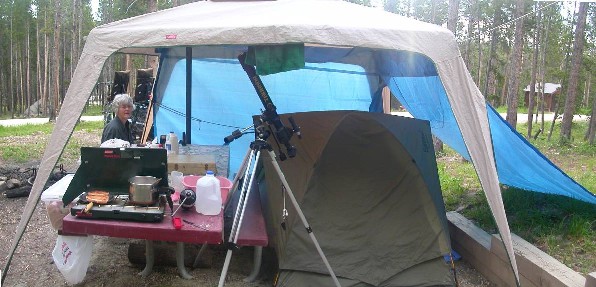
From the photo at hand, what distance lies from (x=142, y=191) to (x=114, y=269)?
57.8 inches

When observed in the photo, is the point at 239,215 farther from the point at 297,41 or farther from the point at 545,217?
the point at 545,217

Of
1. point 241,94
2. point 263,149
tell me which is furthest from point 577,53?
point 263,149

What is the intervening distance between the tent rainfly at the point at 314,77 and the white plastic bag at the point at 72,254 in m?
0.29

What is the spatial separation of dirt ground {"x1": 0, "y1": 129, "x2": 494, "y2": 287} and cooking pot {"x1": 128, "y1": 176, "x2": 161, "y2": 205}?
111 cm

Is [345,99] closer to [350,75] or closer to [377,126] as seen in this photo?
[350,75]

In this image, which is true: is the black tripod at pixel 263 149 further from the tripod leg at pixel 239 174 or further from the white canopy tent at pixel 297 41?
the white canopy tent at pixel 297 41

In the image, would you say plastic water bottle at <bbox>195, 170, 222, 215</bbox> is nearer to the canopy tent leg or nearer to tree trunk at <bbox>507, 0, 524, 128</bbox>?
the canopy tent leg

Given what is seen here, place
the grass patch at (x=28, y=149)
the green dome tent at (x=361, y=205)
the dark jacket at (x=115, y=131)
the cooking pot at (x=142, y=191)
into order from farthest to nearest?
the grass patch at (x=28, y=149), the dark jacket at (x=115, y=131), the green dome tent at (x=361, y=205), the cooking pot at (x=142, y=191)

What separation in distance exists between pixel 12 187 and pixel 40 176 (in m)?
3.52

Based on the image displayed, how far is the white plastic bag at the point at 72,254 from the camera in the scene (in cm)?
332

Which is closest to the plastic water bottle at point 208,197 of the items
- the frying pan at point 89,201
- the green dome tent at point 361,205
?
the frying pan at point 89,201

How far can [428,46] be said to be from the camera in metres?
3.15

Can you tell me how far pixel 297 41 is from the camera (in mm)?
3035

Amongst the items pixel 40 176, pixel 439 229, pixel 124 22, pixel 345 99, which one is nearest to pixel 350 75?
pixel 345 99
